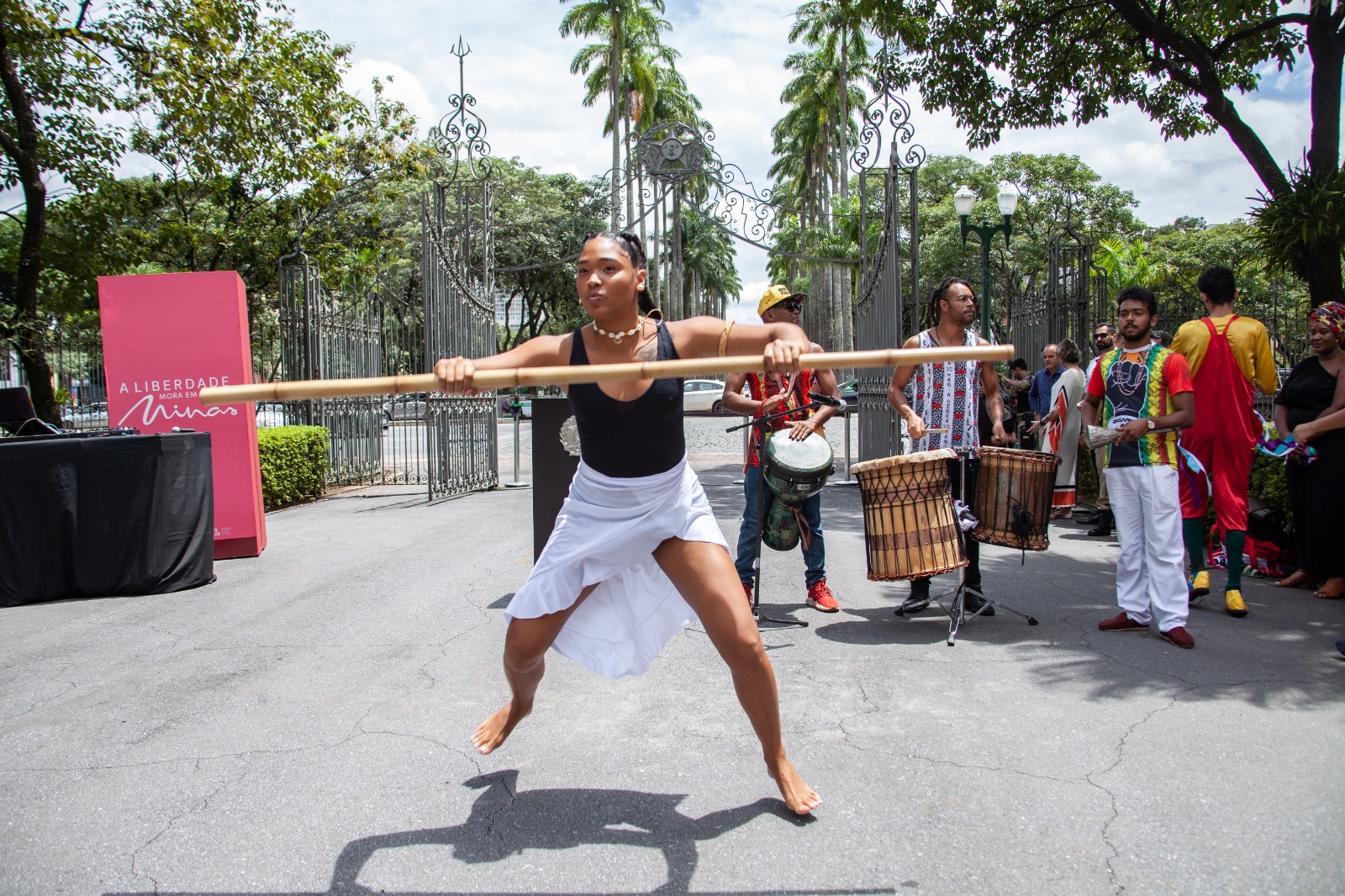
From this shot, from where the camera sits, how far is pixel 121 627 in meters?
6.06

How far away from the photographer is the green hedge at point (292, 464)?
11805 millimetres

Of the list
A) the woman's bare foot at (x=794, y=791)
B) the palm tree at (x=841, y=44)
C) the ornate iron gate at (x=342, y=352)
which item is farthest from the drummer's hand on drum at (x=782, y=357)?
the palm tree at (x=841, y=44)

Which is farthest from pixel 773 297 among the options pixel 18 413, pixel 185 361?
pixel 18 413

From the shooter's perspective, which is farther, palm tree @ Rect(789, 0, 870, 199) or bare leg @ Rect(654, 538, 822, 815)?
palm tree @ Rect(789, 0, 870, 199)

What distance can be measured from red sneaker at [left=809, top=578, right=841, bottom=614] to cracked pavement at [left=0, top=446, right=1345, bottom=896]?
108mm

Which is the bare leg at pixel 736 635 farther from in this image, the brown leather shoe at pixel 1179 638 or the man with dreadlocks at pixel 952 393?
the brown leather shoe at pixel 1179 638

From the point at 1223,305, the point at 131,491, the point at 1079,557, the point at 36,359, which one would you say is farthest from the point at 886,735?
the point at 36,359

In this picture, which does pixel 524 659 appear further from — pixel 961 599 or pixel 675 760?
pixel 961 599

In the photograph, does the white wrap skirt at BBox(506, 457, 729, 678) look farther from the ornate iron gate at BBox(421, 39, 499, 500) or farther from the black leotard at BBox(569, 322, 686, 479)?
the ornate iron gate at BBox(421, 39, 499, 500)

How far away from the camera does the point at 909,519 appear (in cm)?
532

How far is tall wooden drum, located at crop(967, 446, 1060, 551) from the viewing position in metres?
5.39

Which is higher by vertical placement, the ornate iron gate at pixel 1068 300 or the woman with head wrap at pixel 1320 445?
the ornate iron gate at pixel 1068 300

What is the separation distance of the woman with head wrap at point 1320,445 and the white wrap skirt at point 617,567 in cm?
505

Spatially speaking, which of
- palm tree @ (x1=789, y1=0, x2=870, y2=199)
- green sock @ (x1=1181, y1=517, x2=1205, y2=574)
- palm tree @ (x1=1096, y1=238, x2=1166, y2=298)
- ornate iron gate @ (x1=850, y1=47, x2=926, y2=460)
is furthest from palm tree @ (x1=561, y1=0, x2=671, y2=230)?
green sock @ (x1=1181, y1=517, x2=1205, y2=574)
